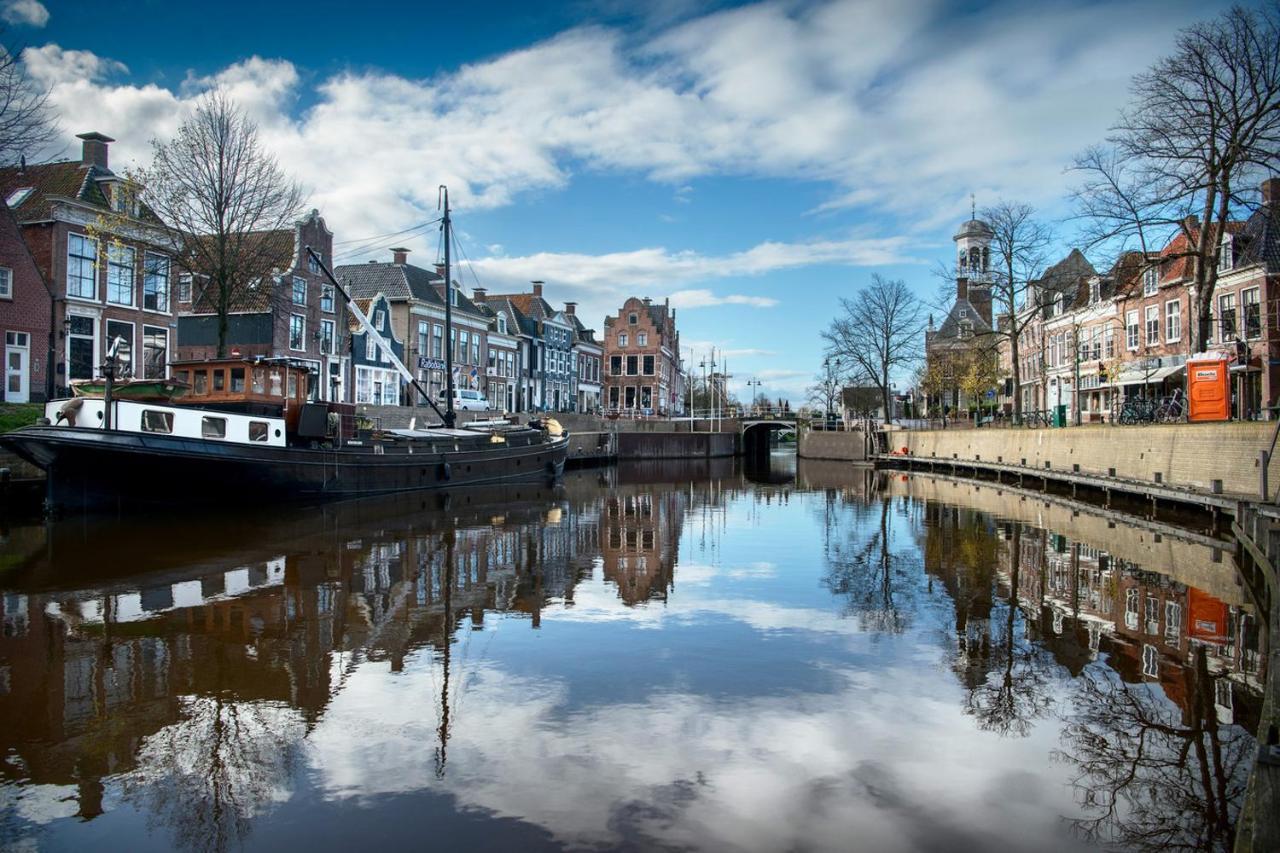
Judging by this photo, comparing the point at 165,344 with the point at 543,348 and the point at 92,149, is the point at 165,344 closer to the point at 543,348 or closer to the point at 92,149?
the point at 92,149

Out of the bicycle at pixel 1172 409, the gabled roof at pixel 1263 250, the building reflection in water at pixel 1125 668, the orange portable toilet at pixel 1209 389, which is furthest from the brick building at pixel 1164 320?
the building reflection in water at pixel 1125 668

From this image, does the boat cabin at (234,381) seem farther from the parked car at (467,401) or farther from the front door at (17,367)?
the parked car at (467,401)

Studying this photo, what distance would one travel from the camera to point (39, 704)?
7.22 meters

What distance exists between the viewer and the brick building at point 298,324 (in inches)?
1515

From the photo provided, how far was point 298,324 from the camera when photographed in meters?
41.0

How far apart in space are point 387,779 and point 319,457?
20.9 m

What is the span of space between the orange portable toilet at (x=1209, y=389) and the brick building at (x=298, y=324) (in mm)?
29847

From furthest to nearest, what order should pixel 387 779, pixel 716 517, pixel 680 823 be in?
1. pixel 716 517
2. pixel 387 779
3. pixel 680 823

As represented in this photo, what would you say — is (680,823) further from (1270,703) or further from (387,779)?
(1270,703)

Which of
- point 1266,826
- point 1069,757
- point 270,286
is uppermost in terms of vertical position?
point 270,286

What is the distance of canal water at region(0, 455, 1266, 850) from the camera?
17.3 ft

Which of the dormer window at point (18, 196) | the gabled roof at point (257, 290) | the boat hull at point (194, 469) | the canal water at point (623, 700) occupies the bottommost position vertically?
the canal water at point (623, 700)

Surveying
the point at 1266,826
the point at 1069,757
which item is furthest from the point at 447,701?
the point at 1266,826

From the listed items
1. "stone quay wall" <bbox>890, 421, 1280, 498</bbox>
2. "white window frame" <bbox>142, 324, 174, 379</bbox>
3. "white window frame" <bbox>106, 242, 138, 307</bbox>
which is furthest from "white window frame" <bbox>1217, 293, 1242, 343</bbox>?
"white window frame" <bbox>142, 324, 174, 379</bbox>
